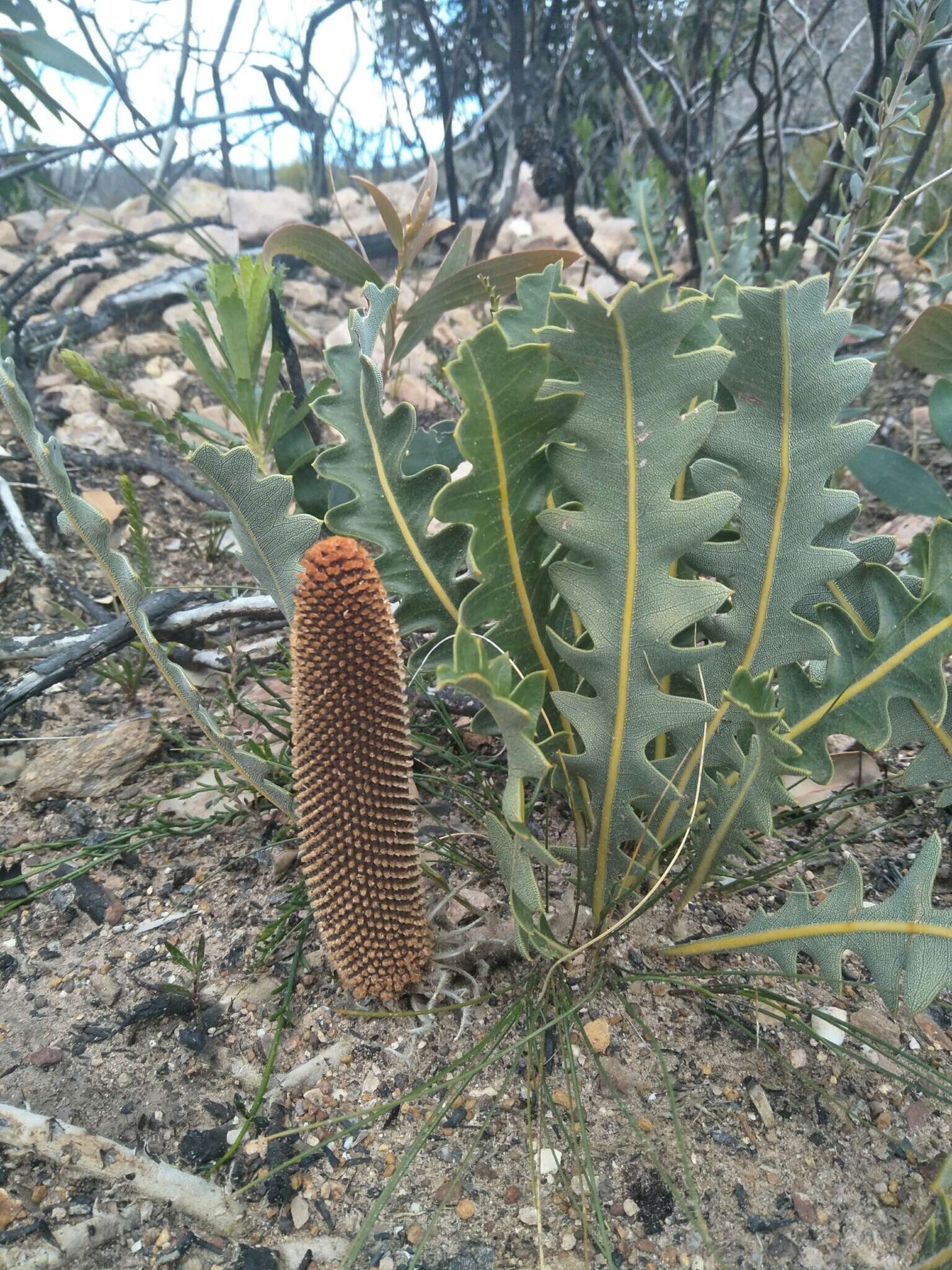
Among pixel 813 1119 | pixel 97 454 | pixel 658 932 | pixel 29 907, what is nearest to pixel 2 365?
pixel 29 907

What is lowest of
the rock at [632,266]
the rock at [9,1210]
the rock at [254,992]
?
the rock at [254,992]

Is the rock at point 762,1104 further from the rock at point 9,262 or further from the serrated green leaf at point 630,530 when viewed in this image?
the rock at point 9,262

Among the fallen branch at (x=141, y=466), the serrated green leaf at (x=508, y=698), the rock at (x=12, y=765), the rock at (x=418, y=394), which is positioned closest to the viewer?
the serrated green leaf at (x=508, y=698)

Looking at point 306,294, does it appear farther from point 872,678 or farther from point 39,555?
point 872,678

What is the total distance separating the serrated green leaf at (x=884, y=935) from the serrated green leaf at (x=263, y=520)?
28.6 inches

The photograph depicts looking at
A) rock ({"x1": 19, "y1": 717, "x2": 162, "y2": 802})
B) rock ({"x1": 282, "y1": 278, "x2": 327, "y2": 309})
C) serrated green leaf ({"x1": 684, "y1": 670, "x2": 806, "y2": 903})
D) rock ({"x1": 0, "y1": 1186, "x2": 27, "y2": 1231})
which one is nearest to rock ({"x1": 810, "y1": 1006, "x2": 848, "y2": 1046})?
serrated green leaf ({"x1": 684, "y1": 670, "x2": 806, "y2": 903})

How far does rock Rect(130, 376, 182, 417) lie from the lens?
320 centimetres

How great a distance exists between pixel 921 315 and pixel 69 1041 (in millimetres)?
1696

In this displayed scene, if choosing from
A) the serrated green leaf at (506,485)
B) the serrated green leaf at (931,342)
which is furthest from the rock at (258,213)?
the serrated green leaf at (506,485)

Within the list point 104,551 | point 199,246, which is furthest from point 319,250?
point 199,246

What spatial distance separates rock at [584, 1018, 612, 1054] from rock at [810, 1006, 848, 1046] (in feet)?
0.90

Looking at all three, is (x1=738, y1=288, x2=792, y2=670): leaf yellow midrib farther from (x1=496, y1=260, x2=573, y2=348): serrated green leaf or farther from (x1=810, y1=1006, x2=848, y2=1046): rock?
(x1=810, y1=1006, x2=848, y2=1046): rock

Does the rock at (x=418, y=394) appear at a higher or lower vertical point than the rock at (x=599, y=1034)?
higher

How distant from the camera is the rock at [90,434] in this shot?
9.24ft
